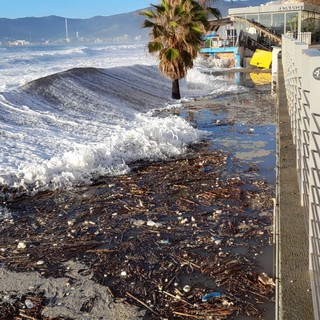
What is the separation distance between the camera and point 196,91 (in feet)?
73.4

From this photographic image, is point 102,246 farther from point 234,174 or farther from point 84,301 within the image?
point 234,174

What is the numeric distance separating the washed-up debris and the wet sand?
0.01 m

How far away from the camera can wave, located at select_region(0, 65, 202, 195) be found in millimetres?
7754

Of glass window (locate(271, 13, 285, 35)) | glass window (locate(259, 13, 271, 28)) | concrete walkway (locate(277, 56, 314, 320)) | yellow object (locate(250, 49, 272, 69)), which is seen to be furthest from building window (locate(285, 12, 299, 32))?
concrete walkway (locate(277, 56, 314, 320))

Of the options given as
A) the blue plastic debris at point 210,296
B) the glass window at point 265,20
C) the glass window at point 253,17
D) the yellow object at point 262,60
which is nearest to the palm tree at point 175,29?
the yellow object at point 262,60

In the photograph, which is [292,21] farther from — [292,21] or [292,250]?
[292,250]

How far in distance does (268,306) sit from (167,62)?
50.2ft

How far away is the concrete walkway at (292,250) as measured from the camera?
9.09ft

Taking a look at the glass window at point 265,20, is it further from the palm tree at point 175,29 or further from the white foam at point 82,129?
the palm tree at point 175,29

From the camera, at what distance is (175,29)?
17547 millimetres

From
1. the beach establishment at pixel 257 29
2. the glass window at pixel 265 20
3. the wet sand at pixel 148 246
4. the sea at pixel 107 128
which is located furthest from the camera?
the glass window at pixel 265 20

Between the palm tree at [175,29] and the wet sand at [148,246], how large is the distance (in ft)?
34.3

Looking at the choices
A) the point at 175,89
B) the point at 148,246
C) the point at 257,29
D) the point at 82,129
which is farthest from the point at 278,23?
the point at 148,246

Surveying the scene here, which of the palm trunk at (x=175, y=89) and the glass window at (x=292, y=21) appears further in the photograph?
the glass window at (x=292, y=21)
